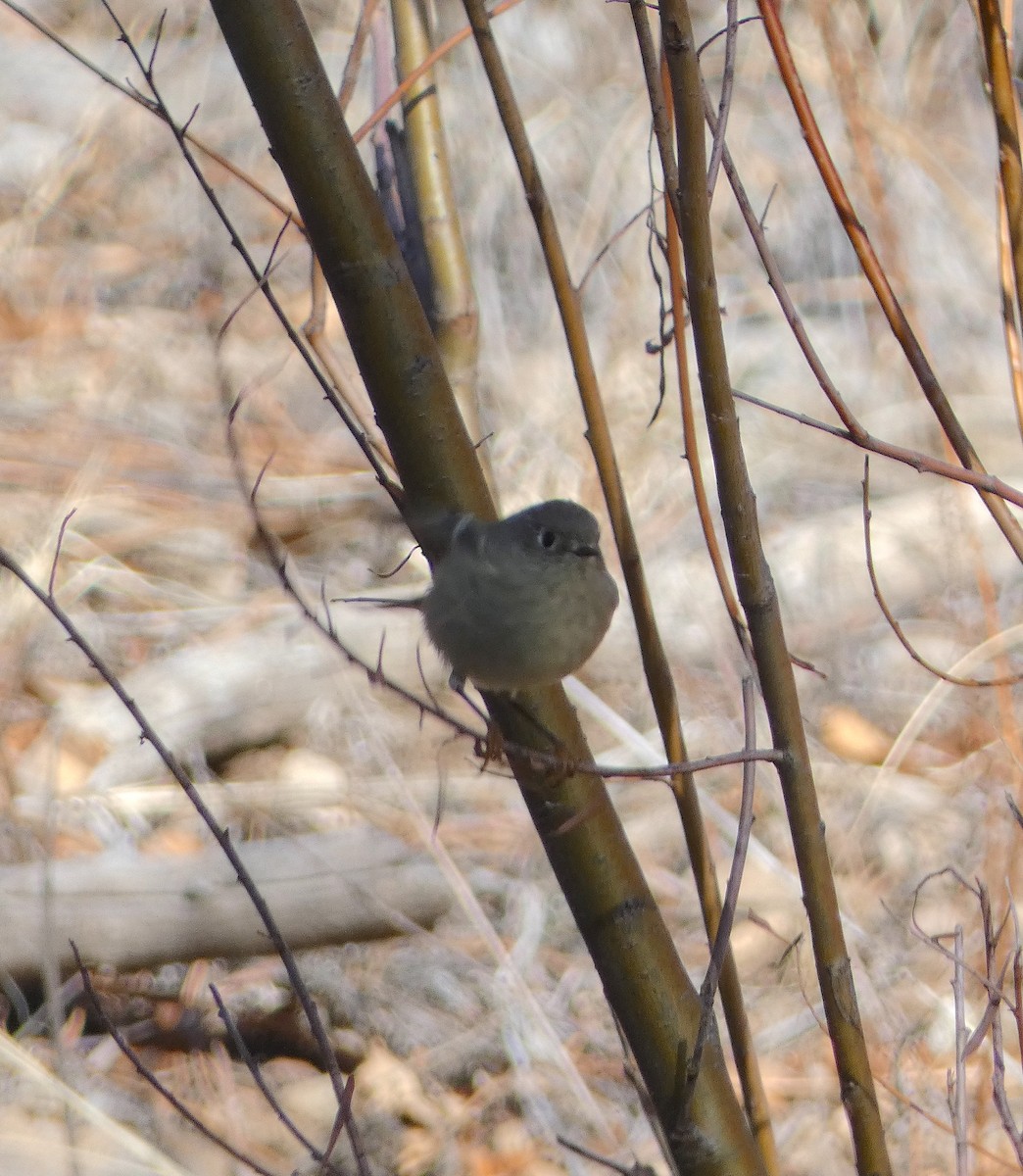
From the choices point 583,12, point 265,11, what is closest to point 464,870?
point 265,11

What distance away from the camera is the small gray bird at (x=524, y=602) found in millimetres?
1779

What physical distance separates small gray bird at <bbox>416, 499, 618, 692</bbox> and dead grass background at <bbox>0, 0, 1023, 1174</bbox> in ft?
2.03

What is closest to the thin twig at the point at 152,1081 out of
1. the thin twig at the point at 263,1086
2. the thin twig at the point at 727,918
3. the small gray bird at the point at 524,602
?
the thin twig at the point at 263,1086

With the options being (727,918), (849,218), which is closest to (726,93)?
(849,218)

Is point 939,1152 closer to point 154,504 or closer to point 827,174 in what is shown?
point 827,174

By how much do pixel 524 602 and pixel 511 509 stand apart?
9.95ft

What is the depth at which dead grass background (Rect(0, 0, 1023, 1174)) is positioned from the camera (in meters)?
3.13

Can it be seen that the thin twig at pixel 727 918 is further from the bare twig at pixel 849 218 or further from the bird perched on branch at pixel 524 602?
the bird perched on branch at pixel 524 602

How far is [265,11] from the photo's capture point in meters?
1.21

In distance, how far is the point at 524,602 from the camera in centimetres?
199

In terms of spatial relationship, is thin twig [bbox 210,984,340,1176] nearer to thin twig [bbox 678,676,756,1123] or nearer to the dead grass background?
thin twig [bbox 678,676,756,1123]

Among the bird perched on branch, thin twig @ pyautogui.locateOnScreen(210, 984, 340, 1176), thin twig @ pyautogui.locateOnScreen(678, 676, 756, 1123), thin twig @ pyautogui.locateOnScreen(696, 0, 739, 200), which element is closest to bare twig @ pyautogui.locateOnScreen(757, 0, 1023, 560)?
thin twig @ pyautogui.locateOnScreen(696, 0, 739, 200)

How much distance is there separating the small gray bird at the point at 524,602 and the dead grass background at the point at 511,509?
618 millimetres

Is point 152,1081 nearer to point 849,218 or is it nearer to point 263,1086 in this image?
point 263,1086
